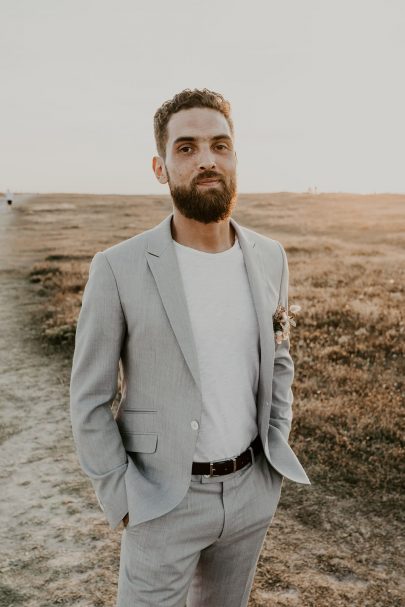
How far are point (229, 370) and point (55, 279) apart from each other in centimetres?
1632

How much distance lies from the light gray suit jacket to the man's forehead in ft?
1.89

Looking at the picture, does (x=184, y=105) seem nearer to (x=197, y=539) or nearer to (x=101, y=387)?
(x=101, y=387)

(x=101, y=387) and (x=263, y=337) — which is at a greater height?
(x=263, y=337)

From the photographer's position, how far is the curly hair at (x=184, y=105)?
9.87 ft

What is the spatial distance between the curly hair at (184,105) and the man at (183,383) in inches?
0.4

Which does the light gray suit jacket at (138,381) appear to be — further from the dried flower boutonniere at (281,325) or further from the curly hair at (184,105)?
the dried flower boutonniere at (281,325)

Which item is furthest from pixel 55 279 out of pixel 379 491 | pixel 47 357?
pixel 379 491

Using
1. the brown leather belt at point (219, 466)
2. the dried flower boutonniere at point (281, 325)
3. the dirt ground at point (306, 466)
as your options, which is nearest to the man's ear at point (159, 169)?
the dried flower boutonniere at point (281, 325)

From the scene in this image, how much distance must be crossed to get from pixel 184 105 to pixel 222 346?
1.35 metres

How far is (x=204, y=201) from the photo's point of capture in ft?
9.46

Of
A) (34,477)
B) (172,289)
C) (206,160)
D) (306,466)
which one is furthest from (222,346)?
(34,477)

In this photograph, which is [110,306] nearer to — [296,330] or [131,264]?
[131,264]

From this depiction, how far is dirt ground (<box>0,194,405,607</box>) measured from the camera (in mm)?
4805

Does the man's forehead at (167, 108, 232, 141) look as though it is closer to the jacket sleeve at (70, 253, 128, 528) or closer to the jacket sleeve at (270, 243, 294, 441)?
the jacket sleeve at (70, 253, 128, 528)
